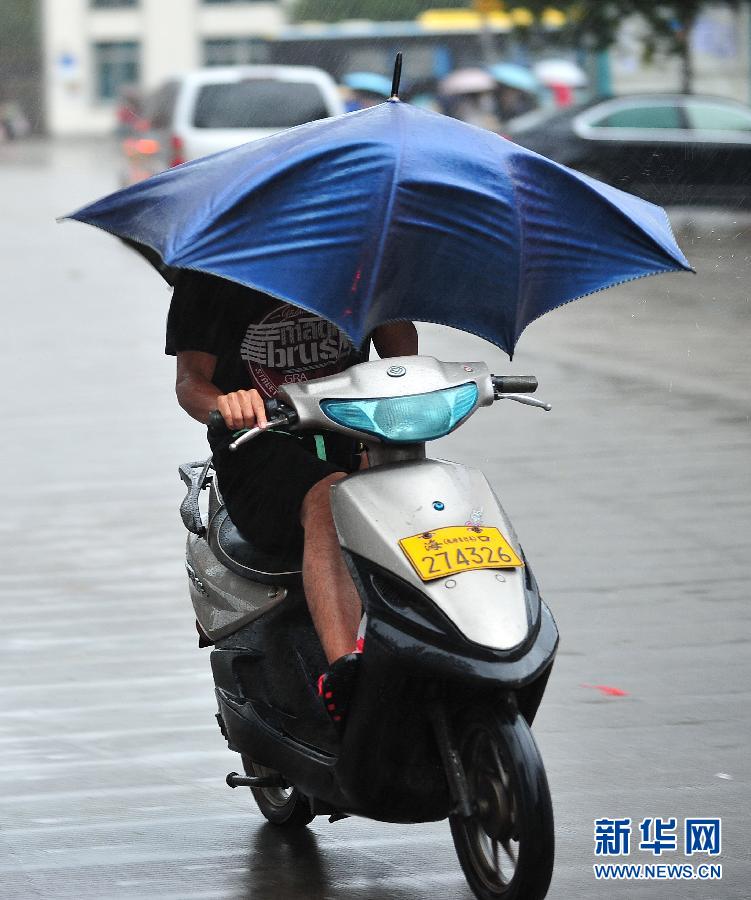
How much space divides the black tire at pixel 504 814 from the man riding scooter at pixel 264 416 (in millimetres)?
321

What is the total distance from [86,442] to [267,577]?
18.4 feet

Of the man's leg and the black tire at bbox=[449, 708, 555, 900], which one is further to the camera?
the man's leg

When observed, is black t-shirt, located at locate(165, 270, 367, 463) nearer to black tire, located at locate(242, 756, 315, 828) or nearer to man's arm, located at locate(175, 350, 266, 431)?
man's arm, located at locate(175, 350, 266, 431)

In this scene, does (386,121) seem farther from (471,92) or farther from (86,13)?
(86,13)

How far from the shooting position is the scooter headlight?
151 inches

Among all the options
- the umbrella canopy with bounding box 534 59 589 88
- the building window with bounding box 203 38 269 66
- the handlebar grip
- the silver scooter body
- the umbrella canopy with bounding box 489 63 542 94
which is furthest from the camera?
the building window with bounding box 203 38 269 66

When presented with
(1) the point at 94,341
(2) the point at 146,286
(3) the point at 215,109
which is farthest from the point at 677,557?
(3) the point at 215,109

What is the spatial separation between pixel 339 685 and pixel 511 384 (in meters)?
0.79

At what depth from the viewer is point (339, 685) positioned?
381 cm

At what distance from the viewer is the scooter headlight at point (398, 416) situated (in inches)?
151

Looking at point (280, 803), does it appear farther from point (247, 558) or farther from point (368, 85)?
point (368, 85)

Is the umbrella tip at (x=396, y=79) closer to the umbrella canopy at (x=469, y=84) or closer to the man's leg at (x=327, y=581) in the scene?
the man's leg at (x=327, y=581)

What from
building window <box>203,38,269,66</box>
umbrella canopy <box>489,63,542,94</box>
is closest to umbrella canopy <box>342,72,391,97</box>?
umbrella canopy <box>489,63,542,94</box>

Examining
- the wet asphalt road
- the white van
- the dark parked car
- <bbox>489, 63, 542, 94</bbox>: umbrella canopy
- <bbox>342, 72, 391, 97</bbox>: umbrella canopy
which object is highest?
the wet asphalt road
